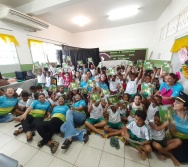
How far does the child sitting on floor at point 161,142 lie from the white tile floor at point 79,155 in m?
0.09

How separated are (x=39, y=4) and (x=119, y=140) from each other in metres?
4.95

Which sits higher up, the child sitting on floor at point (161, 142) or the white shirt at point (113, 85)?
the white shirt at point (113, 85)

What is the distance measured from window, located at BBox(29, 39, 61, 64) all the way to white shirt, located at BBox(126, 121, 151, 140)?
5.26 m

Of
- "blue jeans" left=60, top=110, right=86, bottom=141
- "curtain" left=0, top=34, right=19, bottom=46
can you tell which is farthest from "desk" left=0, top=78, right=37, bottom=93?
"blue jeans" left=60, top=110, right=86, bottom=141

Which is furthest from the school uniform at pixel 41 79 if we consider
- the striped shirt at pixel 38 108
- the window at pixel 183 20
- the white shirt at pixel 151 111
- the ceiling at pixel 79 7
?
the window at pixel 183 20

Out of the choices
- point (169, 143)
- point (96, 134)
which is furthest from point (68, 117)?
point (169, 143)

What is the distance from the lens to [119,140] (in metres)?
1.93

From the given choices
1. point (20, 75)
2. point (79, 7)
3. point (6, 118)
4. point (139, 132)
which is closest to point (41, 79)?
point (20, 75)

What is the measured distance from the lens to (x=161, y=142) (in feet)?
5.36

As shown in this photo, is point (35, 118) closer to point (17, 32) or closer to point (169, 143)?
point (169, 143)

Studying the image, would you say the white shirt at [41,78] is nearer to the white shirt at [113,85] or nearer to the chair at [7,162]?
the white shirt at [113,85]

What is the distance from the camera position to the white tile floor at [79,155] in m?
1.52

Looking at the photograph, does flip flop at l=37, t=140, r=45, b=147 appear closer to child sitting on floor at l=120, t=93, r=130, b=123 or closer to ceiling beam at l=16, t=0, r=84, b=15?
child sitting on floor at l=120, t=93, r=130, b=123

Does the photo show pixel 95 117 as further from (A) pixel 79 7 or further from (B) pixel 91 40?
(B) pixel 91 40
